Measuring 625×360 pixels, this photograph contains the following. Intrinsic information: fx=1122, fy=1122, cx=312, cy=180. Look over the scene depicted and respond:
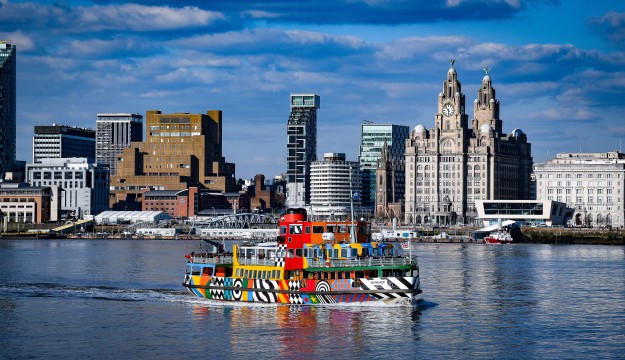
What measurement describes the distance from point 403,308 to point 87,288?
34.4 meters

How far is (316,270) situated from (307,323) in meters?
6.87

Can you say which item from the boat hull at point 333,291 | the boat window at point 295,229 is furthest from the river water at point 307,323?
the boat window at point 295,229

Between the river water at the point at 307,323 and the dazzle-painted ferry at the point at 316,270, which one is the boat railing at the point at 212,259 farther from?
the river water at the point at 307,323

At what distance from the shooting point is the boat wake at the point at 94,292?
317 ft

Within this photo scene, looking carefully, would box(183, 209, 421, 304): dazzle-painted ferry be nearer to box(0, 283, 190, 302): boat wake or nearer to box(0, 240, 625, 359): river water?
box(0, 240, 625, 359): river water

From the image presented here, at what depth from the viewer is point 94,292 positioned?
102m

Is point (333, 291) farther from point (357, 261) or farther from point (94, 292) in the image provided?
point (94, 292)

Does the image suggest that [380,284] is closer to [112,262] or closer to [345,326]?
[345,326]

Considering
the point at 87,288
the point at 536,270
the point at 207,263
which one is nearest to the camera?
the point at 207,263

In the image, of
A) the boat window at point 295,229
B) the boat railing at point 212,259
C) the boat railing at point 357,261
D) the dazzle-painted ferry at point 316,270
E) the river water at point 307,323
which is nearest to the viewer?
the river water at point 307,323

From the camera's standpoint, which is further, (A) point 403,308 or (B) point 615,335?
(A) point 403,308

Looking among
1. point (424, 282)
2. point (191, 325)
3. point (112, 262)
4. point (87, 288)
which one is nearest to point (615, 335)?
point (191, 325)

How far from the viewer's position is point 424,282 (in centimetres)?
11456

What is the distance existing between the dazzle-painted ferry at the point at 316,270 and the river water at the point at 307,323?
1.15 metres
